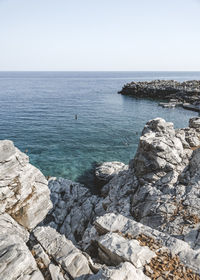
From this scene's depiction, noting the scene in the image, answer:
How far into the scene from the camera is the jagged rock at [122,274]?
25.2ft

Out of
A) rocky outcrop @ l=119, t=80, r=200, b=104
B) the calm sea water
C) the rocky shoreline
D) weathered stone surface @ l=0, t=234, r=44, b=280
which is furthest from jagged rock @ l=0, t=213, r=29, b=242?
rocky outcrop @ l=119, t=80, r=200, b=104

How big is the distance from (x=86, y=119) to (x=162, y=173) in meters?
43.2

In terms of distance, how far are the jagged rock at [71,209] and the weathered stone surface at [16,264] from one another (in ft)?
31.7

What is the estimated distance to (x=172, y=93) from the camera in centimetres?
9744

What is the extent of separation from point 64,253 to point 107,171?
18914 millimetres

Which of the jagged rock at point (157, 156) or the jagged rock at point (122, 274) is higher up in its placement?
the jagged rock at point (157, 156)

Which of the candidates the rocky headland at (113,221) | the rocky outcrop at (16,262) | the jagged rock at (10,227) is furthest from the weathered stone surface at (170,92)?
the rocky outcrop at (16,262)

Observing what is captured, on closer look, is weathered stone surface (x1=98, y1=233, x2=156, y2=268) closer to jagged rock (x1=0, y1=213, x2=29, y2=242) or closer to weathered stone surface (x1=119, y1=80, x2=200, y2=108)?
jagged rock (x1=0, y1=213, x2=29, y2=242)

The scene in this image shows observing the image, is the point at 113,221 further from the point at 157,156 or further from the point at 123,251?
the point at 157,156

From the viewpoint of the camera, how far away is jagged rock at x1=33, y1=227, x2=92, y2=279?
913 cm

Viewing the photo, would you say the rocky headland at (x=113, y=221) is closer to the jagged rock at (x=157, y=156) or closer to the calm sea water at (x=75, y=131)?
the jagged rock at (x=157, y=156)

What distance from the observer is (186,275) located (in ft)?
28.4

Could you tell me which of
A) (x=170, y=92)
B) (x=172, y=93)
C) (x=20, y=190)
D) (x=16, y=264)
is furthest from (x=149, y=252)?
(x=170, y=92)

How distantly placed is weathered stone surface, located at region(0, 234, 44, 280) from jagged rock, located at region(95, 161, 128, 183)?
1904cm
